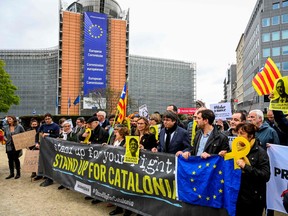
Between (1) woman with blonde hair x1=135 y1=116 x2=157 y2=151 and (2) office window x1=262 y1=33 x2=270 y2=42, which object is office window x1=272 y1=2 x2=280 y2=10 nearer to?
(2) office window x1=262 y1=33 x2=270 y2=42

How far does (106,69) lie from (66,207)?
231ft

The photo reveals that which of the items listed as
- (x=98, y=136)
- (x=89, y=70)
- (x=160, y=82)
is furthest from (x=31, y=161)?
(x=160, y=82)

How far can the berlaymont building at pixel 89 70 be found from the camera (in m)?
71.9

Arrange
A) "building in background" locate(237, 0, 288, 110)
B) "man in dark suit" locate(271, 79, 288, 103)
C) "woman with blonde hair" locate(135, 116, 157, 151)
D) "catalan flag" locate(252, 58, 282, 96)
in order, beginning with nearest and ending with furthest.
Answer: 1. "man in dark suit" locate(271, 79, 288, 103)
2. "woman with blonde hair" locate(135, 116, 157, 151)
3. "catalan flag" locate(252, 58, 282, 96)
4. "building in background" locate(237, 0, 288, 110)

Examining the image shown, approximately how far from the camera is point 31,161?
7.56 meters

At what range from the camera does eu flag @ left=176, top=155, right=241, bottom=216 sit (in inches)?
127

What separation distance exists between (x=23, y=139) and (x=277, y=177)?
261 inches

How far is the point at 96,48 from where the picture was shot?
7306 centimetres

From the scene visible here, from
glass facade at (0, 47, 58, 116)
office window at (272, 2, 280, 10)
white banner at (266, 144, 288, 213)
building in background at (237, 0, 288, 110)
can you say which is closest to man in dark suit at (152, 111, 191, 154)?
white banner at (266, 144, 288, 213)

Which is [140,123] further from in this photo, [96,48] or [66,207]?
[96,48]

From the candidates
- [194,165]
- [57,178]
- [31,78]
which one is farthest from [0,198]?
[31,78]

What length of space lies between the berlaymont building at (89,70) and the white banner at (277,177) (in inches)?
2073

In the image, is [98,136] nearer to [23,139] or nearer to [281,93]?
[23,139]

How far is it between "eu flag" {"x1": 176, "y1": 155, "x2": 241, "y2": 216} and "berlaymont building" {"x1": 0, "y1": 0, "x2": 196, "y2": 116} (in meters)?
52.9
